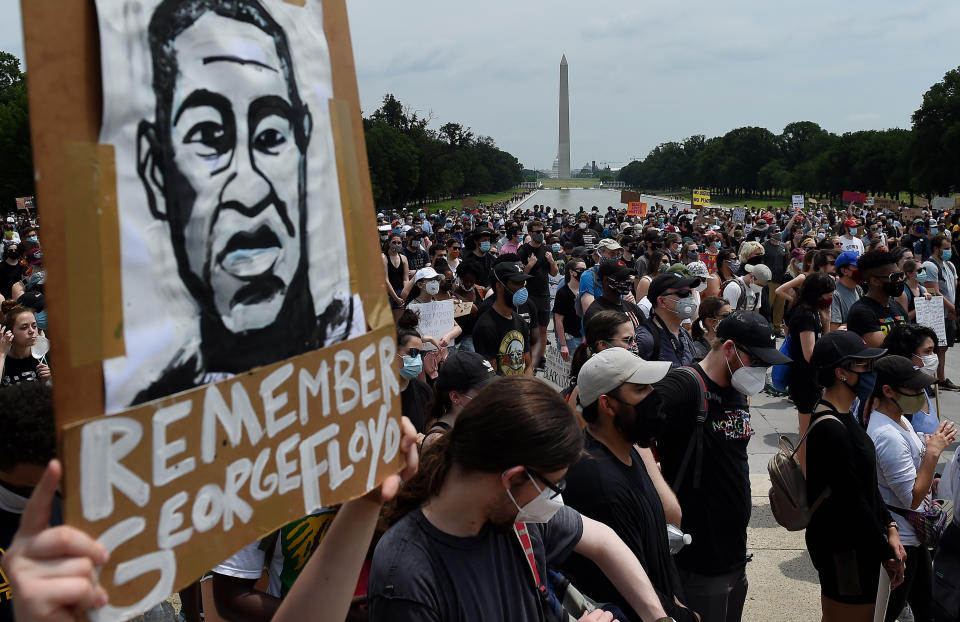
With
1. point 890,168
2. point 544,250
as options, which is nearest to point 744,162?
point 890,168

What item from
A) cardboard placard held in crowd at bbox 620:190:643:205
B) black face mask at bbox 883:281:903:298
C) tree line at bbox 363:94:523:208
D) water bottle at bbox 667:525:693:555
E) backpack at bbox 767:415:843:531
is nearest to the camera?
water bottle at bbox 667:525:693:555

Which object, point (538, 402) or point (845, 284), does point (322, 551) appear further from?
point (845, 284)

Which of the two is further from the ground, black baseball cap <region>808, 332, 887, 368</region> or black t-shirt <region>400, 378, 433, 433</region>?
black baseball cap <region>808, 332, 887, 368</region>

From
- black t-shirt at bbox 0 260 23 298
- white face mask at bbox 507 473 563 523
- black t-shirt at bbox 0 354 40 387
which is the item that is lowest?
black t-shirt at bbox 0 354 40 387

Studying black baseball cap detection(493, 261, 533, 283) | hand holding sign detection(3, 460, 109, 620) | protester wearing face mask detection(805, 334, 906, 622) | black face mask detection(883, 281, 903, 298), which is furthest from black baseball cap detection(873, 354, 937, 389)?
hand holding sign detection(3, 460, 109, 620)

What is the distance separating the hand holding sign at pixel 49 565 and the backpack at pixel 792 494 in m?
3.53

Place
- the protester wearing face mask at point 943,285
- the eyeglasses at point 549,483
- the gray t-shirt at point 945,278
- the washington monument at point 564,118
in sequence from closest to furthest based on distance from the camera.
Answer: the eyeglasses at point 549,483 < the protester wearing face mask at point 943,285 < the gray t-shirt at point 945,278 < the washington monument at point 564,118

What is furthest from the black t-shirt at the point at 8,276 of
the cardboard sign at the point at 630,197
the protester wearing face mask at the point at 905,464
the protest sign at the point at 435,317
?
the cardboard sign at the point at 630,197

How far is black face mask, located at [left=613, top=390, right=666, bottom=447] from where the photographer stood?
3260mm

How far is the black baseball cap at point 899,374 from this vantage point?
179 inches

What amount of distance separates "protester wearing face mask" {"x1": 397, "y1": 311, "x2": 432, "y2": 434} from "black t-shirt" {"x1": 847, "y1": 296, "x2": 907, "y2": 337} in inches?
155

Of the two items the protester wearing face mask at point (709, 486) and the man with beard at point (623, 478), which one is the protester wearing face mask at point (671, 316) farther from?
the man with beard at point (623, 478)

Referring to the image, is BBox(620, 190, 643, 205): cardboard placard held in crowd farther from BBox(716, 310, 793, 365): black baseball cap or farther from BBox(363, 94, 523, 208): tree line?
BBox(716, 310, 793, 365): black baseball cap

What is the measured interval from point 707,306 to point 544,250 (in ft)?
19.0
